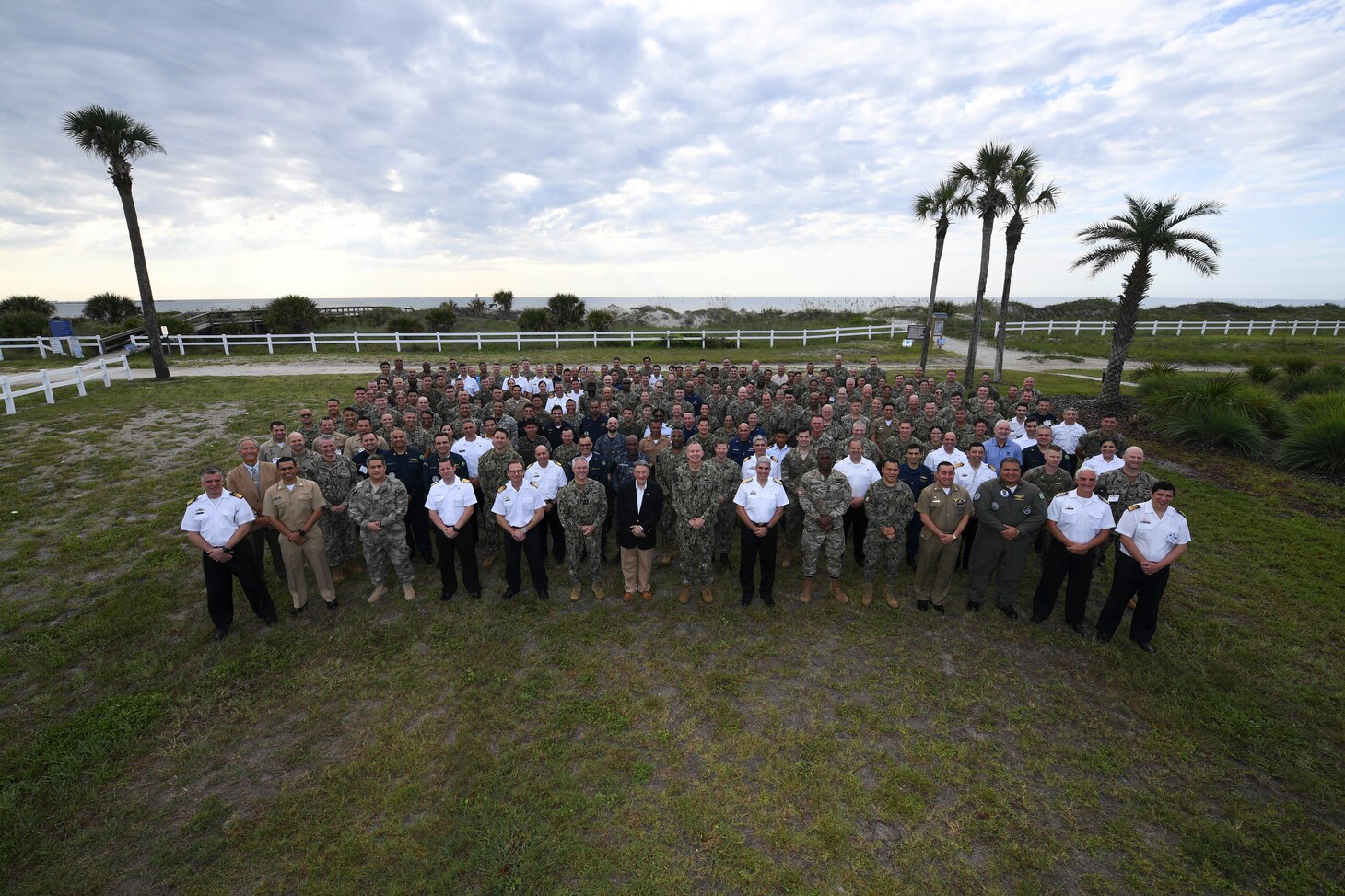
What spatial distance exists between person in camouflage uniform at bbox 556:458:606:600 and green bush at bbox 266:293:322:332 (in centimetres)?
3544

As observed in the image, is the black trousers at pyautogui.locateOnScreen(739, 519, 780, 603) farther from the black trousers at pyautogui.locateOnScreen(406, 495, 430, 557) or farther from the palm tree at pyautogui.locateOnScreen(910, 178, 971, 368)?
the palm tree at pyautogui.locateOnScreen(910, 178, 971, 368)

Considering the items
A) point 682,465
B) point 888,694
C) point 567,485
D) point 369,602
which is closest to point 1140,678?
point 888,694

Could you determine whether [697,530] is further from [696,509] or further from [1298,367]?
[1298,367]

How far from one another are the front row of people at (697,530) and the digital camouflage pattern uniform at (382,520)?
15mm

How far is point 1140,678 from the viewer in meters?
5.45

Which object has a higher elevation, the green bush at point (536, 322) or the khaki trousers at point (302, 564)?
the green bush at point (536, 322)

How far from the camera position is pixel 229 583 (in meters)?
6.18

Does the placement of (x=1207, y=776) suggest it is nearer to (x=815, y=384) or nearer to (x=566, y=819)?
(x=566, y=819)

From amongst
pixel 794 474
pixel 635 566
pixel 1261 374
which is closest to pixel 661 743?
pixel 635 566

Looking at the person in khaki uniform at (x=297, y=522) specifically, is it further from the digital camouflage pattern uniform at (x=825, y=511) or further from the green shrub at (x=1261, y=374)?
the green shrub at (x=1261, y=374)

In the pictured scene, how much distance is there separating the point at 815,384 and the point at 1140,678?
27.7 feet

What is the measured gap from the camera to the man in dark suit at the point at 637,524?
6805mm

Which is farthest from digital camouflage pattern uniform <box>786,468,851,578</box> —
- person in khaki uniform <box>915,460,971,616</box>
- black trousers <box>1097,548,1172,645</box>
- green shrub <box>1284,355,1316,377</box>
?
green shrub <box>1284,355,1316,377</box>

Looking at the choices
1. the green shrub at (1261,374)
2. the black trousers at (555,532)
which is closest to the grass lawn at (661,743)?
the black trousers at (555,532)
